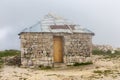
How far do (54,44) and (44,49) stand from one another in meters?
0.80

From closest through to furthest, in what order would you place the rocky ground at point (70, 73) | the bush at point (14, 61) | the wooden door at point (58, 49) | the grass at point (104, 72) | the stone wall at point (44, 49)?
the rocky ground at point (70, 73), the grass at point (104, 72), the stone wall at point (44, 49), the wooden door at point (58, 49), the bush at point (14, 61)

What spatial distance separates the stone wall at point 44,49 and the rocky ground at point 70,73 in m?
0.96

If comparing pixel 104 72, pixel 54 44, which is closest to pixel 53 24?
pixel 54 44

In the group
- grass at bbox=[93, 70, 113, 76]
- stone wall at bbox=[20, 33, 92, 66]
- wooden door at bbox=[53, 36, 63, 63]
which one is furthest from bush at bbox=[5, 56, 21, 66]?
grass at bbox=[93, 70, 113, 76]

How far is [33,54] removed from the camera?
1014 inches

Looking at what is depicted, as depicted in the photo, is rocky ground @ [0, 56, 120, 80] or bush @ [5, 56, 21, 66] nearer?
rocky ground @ [0, 56, 120, 80]

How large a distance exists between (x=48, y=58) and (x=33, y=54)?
41.2 inches

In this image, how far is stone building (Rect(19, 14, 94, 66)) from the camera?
25750mm

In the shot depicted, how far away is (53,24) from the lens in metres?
26.8

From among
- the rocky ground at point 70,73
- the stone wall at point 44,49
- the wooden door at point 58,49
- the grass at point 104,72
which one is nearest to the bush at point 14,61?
the stone wall at point 44,49

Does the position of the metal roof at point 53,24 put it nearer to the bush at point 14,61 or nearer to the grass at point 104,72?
the bush at point 14,61

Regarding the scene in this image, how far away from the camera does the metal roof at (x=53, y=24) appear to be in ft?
86.0

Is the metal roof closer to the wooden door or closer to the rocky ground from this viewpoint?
the wooden door

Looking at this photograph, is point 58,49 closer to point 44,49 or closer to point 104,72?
point 44,49
